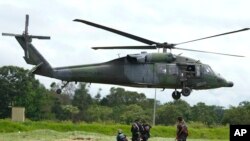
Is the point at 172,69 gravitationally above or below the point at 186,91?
above

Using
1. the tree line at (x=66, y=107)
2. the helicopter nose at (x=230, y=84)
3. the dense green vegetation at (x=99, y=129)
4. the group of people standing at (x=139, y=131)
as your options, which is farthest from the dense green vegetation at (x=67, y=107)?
the group of people standing at (x=139, y=131)

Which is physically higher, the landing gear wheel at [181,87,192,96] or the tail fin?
the tail fin

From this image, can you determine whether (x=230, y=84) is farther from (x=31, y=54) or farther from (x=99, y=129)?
(x=99, y=129)

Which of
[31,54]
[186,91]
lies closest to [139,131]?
[186,91]

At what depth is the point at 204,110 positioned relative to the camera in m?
127

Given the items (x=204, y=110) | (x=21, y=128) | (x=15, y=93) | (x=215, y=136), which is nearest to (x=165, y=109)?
(x=204, y=110)

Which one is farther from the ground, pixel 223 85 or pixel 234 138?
pixel 223 85

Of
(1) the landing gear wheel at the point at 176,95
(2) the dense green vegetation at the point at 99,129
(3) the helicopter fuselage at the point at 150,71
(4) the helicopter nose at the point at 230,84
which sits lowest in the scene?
(2) the dense green vegetation at the point at 99,129

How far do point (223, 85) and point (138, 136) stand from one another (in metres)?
8.81

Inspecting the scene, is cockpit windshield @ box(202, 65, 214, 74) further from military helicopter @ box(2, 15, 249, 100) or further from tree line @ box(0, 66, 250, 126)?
tree line @ box(0, 66, 250, 126)

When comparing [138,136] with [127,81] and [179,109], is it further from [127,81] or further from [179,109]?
[179,109]

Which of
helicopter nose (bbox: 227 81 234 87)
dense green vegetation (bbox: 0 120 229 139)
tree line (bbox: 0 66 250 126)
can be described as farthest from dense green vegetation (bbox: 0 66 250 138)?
helicopter nose (bbox: 227 81 234 87)

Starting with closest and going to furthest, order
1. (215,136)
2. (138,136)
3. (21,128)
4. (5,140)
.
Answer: (138,136), (5,140), (21,128), (215,136)

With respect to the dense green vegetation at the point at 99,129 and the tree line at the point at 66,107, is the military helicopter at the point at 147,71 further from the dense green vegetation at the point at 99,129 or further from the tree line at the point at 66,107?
the tree line at the point at 66,107
